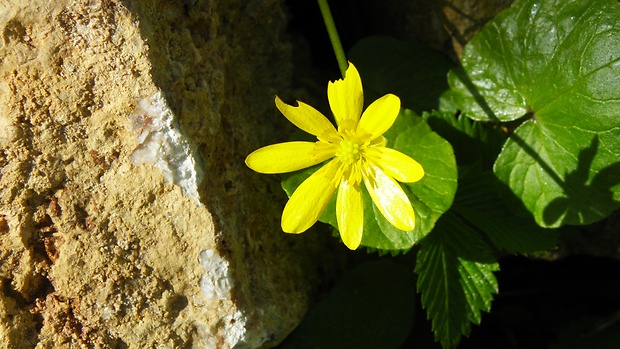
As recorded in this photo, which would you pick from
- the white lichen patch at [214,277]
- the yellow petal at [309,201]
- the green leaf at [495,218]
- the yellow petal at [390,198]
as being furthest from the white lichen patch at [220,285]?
the green leaf at [495,218]

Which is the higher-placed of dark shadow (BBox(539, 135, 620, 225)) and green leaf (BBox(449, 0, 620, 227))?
green leaf (BBox(449, 0, 620, 227))

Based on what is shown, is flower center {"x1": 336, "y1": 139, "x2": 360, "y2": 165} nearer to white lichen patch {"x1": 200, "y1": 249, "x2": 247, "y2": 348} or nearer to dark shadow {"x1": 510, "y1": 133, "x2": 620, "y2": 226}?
white lichen patch {"x1": 200, "y1": 249, "x2": 247, "y2": 348}

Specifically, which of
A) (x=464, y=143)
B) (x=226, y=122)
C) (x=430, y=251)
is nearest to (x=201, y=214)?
(x=226, y=122)

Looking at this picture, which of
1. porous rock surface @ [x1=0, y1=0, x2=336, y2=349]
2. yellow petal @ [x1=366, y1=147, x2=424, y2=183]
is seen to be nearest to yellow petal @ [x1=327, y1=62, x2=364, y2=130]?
yellow petal @ [x1=366, y1=147, x2=424, y2=183]

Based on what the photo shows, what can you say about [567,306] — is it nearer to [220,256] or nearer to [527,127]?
[527,127]

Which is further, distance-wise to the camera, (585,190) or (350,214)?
(585,190)

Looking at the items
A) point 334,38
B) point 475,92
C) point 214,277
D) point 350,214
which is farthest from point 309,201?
point 475,92

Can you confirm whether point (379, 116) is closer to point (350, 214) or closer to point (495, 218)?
point (350, 214)

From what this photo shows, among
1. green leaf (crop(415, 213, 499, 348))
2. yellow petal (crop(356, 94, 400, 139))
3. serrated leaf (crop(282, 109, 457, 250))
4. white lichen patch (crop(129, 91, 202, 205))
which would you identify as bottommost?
green leaf (crop(415, 213, 499, 348))
